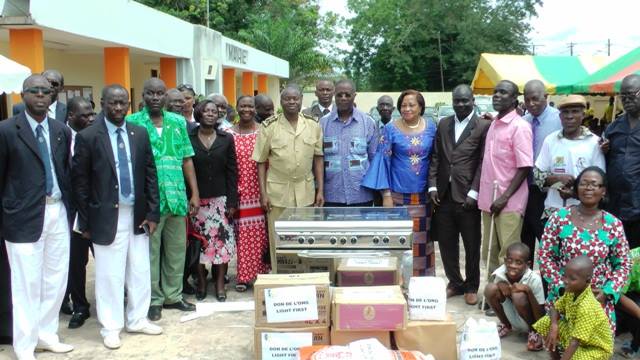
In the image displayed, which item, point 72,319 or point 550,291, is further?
point 72,319

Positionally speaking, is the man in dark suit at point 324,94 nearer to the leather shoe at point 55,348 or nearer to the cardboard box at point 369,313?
the cardboard box at point 369,313

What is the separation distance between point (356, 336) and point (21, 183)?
95.6 inches

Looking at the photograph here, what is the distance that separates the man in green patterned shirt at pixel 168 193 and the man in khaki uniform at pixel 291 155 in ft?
2.14

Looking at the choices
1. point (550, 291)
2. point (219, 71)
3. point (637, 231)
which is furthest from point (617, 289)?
point (219, 71)

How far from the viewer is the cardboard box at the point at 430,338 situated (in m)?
3.81

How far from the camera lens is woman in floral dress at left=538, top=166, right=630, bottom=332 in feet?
13.0

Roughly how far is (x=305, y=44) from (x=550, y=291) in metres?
25.3

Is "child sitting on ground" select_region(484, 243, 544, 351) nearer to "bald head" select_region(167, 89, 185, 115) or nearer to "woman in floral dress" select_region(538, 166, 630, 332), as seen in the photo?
"woman in floral dress" select_region(538, 166, 630, 332)

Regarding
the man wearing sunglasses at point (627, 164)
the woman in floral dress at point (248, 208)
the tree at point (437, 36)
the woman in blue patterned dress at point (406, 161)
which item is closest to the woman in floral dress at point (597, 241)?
the man wearing sunglasses at point (627, 164)

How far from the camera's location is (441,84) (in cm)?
3934

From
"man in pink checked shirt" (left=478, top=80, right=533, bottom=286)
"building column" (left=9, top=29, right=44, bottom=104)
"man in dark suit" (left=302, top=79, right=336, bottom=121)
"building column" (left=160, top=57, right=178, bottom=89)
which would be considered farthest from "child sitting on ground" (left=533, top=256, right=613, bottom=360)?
"building column" (left=160, top=57, right=178, bottom=89)

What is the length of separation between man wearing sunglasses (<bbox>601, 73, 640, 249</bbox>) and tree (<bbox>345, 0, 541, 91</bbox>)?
34046 millimetres

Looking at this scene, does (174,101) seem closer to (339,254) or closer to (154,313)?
(154,313)

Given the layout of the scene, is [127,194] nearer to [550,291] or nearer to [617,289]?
[550,291]
